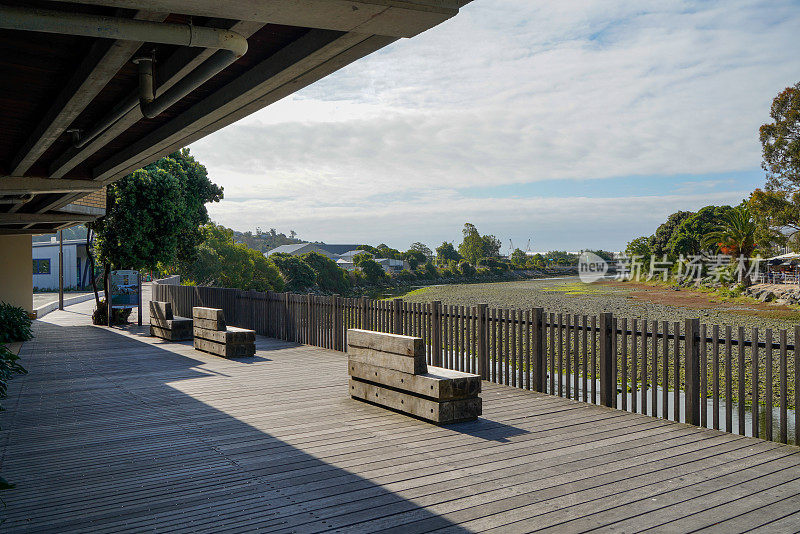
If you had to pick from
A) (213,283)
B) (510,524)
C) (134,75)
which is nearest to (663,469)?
(510,524)

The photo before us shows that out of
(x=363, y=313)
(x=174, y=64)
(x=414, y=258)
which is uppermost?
(x=174, y=64)

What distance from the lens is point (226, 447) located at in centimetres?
636

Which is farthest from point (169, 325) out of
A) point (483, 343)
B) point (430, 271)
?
point (430, 271)

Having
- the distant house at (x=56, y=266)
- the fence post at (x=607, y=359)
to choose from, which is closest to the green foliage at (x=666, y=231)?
the distant house at (x=56, y=266)

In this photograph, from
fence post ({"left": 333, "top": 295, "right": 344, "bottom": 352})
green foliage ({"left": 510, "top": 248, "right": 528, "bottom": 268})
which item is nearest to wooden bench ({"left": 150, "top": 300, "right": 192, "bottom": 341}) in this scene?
fence post ({"left": 333, "top": 295, "right": 344, "bottom": 352})

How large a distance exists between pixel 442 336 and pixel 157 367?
19.0 feet

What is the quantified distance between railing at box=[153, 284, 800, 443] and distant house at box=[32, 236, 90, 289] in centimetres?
4212

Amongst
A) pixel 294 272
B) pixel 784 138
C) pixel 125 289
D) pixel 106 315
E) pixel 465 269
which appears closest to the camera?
pixel 125 289

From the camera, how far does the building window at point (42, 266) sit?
55469 mm

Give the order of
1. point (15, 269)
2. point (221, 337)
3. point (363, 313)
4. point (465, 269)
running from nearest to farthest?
point (363, 313)
point (221, 337)
point (15, 269)
point (465, 269)

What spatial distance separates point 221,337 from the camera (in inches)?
523

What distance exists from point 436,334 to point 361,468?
18.0 feet

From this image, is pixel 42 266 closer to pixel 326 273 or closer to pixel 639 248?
pixel 326 273

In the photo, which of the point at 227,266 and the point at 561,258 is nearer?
the point at 227,266
